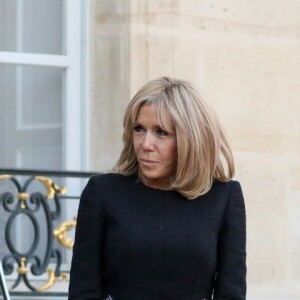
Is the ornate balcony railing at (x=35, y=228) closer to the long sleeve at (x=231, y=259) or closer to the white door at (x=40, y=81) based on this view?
the white door at (x=40, y=81)

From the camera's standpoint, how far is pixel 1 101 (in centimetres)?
Answer: 816

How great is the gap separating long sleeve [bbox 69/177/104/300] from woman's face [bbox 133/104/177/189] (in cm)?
21

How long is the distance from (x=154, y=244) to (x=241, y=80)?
3516 millimetres

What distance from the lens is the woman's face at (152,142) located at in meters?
4.58

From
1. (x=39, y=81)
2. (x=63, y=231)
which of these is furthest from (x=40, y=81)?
(x=63, y=231)

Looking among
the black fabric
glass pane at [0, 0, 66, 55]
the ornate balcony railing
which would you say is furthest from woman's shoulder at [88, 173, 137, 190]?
glass pane at [0, 0, 66, 55]

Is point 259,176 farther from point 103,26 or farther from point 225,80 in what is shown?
point 103,26

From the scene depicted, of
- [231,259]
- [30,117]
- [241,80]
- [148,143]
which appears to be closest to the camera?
[148,143]

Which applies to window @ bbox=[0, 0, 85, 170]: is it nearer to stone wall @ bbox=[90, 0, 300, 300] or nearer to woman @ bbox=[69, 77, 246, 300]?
stone wall @ bbox=[90, 0, 300, 300]

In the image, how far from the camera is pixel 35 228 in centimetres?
764

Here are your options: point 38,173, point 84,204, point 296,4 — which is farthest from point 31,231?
point 84,204

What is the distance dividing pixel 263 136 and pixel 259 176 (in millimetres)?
224

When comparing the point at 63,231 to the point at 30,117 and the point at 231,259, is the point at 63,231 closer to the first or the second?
the point at 30,117

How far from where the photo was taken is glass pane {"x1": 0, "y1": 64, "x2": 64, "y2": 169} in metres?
8.16
